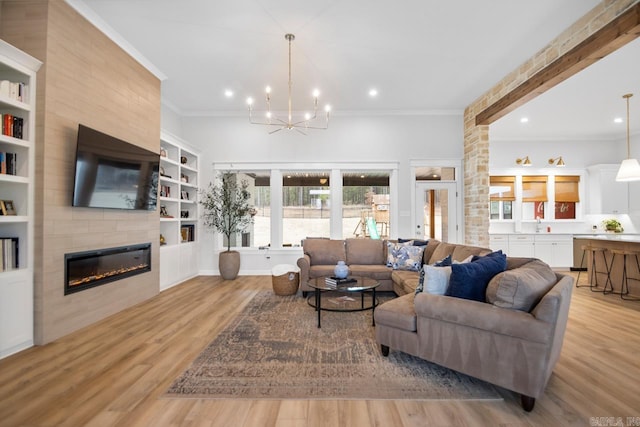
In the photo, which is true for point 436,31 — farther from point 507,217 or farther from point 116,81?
point 507,217

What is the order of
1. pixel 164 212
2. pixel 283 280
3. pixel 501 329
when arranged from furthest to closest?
1. pixel 164 212
2. pixel 283 280
3. pixel 501 329

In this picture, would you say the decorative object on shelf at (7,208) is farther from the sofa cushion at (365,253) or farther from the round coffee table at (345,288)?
the sofa cushion at (365,253)

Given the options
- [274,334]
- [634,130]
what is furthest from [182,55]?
[634,130]

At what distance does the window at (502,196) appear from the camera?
770 cm

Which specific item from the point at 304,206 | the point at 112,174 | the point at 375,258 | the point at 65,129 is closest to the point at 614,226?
the point at 375,258

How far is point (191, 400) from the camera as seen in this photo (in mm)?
2047

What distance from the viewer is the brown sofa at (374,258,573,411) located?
75.4 inches

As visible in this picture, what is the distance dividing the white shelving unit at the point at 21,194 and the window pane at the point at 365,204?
194 inches

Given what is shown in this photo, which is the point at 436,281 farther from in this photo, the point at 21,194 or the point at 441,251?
the point at 21,194

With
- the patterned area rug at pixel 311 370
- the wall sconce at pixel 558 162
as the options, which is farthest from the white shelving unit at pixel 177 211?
the wall sconce at pixel 558 162

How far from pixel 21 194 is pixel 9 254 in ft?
1.83

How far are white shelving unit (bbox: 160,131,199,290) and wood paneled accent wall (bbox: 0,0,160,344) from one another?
1.12 m

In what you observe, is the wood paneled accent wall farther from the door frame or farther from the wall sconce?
the wall sconce

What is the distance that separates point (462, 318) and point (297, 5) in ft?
11.0
